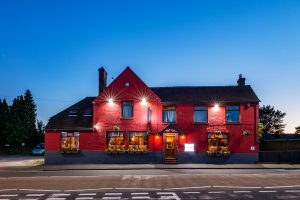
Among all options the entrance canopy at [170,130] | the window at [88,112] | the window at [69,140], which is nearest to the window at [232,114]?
the entrance canopy at [170,130]

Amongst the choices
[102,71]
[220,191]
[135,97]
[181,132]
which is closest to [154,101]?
[135,97]

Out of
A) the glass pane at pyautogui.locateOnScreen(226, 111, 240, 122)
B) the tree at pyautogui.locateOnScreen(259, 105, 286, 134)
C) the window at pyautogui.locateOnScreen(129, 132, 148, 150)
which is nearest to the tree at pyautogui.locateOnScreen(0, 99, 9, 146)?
the window at pyautogui.locateOnScreen(129, 132, 148, 150)

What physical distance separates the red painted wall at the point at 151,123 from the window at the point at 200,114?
0.43m

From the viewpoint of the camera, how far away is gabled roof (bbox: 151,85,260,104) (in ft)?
116

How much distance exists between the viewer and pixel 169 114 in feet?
117

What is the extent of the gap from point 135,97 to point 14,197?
840 inches

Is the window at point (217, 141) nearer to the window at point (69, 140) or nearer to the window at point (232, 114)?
the window at point (232, 114)

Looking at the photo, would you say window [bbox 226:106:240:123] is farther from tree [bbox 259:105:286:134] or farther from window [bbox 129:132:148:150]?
tree [bbox 259:105:286:134]

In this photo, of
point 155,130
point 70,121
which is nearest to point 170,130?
point 155,130

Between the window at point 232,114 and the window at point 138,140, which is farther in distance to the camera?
the window at point 232,114

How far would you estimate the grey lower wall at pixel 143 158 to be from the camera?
3434cm

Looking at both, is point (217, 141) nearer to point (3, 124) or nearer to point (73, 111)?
point (73, 111)

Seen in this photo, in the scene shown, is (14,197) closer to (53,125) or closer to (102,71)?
(53,125)

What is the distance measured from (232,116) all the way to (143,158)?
1018cm
